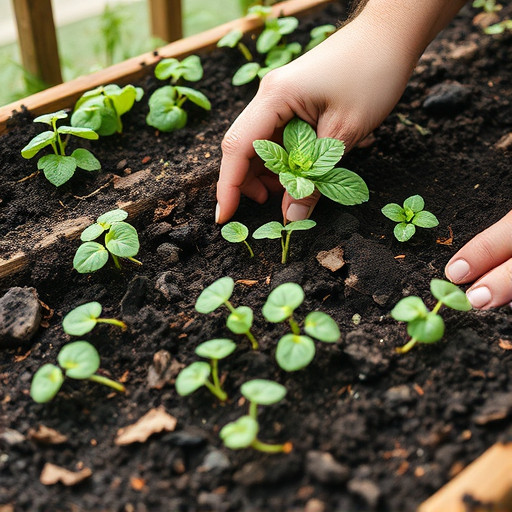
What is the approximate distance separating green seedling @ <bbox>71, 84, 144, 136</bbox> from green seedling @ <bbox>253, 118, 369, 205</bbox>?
587 millimetres

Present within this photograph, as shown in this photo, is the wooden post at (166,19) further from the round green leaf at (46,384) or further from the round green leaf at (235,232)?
the round green leaf at (46,384)

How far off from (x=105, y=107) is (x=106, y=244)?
605mm

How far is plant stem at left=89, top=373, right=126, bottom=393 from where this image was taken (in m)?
1.26

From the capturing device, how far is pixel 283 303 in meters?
1.23

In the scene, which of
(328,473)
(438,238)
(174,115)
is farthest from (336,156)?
(328,473)

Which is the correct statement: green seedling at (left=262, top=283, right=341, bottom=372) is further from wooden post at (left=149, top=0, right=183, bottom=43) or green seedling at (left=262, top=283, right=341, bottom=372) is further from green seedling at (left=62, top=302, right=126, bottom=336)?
wooden post at (left=149, top=0, right=183, bottom=43)

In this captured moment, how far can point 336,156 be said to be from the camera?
150 cm

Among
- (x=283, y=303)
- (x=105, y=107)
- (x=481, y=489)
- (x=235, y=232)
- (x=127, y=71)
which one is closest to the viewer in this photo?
(x=481, y=489)

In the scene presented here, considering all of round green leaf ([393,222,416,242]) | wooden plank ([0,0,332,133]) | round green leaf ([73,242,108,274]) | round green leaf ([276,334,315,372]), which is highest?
wooden plank ([0,0,332,133])

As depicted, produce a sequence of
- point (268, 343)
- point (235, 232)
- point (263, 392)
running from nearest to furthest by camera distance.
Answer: point (263, 392) < point (268, 343) < point (235, 232)

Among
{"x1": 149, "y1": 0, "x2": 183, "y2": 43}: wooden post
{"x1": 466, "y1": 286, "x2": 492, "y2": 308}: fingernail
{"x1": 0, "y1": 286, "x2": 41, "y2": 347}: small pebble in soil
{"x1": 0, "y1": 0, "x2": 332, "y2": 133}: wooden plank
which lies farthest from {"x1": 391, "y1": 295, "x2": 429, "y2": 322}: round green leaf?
{"x1": 149, "y1": 0, "x2": 183, "y2": 43}: wooden post

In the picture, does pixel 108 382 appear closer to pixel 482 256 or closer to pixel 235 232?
pixel 235 232

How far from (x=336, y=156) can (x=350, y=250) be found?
25cm

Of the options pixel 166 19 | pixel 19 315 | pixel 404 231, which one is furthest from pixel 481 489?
pixel 166 19
